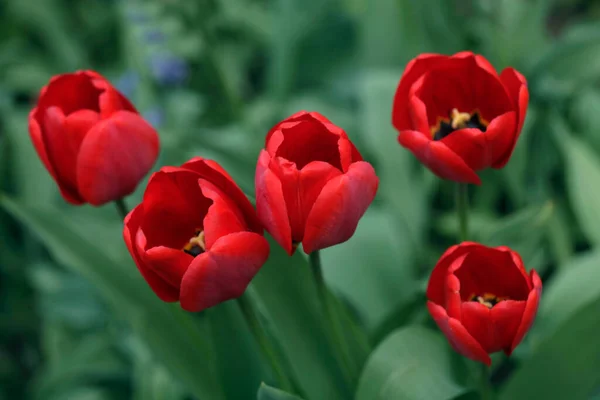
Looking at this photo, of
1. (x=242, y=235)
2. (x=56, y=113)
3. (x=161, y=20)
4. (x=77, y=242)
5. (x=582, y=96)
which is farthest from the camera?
(x=161, y=20)

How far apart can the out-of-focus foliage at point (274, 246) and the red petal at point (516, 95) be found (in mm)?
175

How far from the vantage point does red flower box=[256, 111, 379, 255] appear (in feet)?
1.42

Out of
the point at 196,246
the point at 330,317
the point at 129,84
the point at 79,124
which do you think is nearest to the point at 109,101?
the point at 79,124

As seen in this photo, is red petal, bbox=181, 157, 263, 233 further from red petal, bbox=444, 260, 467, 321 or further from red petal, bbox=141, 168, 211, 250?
red petal, bbox=444, 260, 467, 321

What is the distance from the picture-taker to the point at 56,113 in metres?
0.54

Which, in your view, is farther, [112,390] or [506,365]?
[112,390]

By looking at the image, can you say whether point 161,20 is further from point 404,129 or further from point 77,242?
point 404,129

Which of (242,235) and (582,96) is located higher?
(242,235)

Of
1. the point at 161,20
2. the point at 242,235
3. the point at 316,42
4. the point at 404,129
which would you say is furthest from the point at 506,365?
the point at 161,20

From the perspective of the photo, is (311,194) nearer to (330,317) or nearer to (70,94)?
(330,317)

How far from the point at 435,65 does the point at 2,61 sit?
154 cm

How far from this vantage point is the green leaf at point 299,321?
2.08ft

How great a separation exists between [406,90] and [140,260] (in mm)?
237

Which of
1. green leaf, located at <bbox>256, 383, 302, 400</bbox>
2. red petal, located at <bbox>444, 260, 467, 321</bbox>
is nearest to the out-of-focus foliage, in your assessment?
green leaf, located at <bbox>256, 383, 302, 400</bbox>
